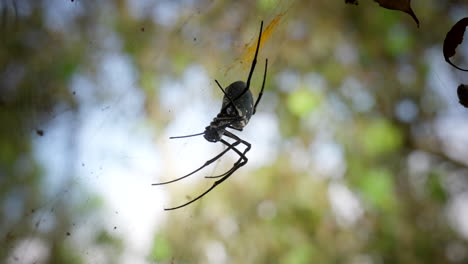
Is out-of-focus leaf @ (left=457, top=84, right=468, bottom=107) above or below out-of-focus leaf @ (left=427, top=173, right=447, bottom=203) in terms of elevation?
above

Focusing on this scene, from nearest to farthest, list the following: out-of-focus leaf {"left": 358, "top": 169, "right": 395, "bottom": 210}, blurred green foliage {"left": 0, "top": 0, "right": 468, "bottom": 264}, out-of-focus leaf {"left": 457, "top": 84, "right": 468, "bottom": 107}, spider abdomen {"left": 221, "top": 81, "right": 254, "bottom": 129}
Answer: out-of-focus leaf {"left": 457, "top": 84, "right": 468, "bottom": 107}, spider abdomen {"left": 221, "top": 81, "right": 254, "bottom": 129}, blurred green foliage {"left": 0, "top": 0, "right": 468, "bottom": 264}, out-of-focus leaf {"left": 358, "top": 169, "right": 395, "bottom": 210}

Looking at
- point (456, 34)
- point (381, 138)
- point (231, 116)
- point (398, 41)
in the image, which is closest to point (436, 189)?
point (381, 138)

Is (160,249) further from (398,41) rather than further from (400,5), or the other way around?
(398,41)

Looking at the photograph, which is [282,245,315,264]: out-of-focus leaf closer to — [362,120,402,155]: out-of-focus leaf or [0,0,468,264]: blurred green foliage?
[0,0,468,264]: blurred green foliage

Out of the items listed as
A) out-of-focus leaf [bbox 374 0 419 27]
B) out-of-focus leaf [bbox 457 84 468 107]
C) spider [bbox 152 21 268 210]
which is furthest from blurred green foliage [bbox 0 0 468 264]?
out-of-focus leaf [bbox 457 84 468 107]

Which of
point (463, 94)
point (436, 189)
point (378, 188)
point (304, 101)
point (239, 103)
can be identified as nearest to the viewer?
point (463, 94)

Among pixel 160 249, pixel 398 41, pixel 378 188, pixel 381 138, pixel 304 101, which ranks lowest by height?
pixel 378 188

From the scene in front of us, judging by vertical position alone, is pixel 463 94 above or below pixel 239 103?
above
